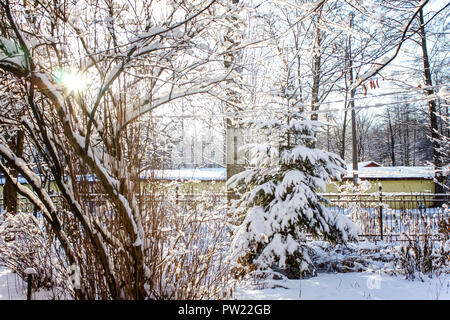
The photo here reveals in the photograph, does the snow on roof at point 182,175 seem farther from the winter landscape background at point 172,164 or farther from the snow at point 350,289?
the snow at point 350,289

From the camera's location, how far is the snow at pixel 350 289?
159 inches

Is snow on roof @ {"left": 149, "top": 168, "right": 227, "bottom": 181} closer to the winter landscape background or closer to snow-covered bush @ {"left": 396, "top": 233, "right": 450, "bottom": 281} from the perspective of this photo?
the winter landscape background

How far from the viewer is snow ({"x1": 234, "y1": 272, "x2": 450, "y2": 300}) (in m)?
4.05

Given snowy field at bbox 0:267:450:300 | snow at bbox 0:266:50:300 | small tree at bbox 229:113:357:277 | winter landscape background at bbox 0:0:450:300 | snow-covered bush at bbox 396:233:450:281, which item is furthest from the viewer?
snow-covered bush at bbox 396:233:450:281

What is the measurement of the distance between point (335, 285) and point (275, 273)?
3.01 feet

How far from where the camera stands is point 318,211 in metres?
5.11

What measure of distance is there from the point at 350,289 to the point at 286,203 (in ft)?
5.09

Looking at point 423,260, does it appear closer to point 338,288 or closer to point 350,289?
point 350,289

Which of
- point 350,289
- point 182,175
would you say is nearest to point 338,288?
point 350,289

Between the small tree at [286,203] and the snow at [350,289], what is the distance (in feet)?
0.97

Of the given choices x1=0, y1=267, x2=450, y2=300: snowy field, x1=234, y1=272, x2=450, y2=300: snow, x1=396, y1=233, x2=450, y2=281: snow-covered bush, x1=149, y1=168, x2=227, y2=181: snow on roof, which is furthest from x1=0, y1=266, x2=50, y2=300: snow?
x1=396, y1=233, x2=450, y2=281: snow-covered bush

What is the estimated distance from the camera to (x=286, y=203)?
496cm

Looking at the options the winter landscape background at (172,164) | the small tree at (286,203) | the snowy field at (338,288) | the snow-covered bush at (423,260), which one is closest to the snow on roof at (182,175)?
the winter landscape background at (172,164)
